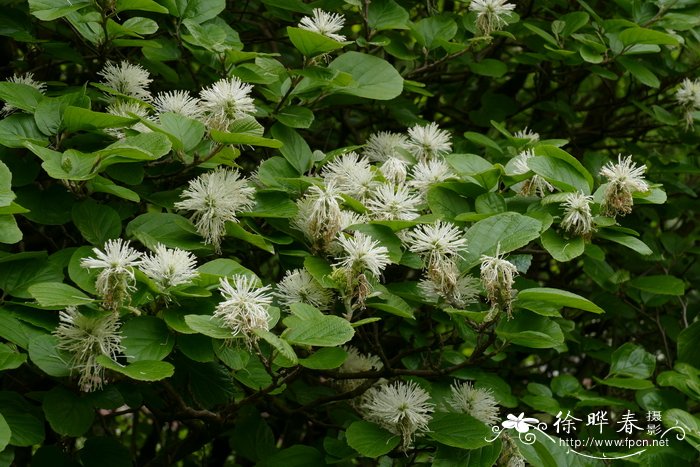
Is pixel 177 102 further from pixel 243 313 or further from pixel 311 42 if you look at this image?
pixel 243 313

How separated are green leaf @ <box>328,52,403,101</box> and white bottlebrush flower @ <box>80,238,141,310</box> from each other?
653 mm

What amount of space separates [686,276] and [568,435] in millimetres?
677

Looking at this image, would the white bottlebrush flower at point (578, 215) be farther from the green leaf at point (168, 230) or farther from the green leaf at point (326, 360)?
the green leaf at point (168, 230)

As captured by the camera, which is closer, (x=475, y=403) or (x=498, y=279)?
(x=498, y=279)

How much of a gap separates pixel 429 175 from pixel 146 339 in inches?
24.2

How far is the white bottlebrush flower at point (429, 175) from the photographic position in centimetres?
157

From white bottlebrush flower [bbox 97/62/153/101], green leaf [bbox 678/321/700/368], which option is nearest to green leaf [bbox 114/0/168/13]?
white bottlebrush flower [bbox 97/62/153/101]

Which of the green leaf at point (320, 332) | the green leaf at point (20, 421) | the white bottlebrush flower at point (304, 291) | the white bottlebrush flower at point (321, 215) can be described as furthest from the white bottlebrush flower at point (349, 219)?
the green leaf at point (20, 421)

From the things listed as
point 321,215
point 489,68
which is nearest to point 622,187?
point 321,215

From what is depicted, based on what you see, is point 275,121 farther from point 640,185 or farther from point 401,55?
point 640,185

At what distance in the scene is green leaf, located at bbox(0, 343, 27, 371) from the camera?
47.1 inches

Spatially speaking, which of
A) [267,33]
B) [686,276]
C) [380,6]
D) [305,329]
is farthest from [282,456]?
[686,276]

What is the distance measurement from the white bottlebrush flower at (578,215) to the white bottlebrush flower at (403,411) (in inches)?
15.2

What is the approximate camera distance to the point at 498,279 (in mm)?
1292
